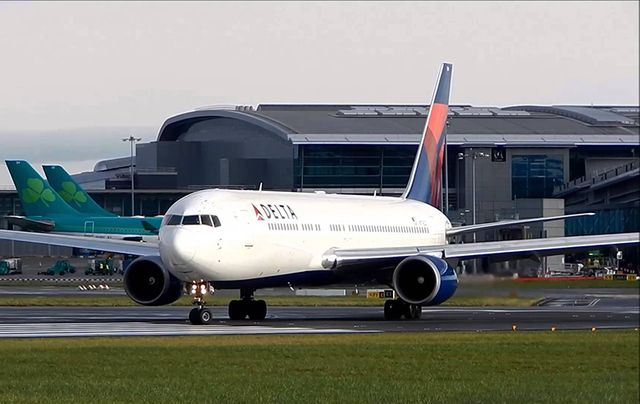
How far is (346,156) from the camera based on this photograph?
123 m

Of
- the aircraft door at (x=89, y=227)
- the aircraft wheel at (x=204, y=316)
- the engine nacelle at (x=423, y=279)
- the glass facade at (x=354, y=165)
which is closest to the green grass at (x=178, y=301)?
the engine nacelle at (x=423, y=279)

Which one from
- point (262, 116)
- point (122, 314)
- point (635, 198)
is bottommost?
point (122, 314)

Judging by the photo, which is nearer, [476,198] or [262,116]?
[476,198]

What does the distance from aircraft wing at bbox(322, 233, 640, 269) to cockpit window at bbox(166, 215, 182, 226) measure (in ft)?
24.6

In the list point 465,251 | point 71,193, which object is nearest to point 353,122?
point 71,193

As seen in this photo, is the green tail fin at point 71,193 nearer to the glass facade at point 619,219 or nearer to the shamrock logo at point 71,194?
the shamrock logo at point 71,194

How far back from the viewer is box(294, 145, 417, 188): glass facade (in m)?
116

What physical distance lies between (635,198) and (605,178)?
0.61 meters

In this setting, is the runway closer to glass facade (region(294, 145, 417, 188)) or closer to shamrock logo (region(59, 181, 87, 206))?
shamrock logo (region(59, 181, 87, 206))

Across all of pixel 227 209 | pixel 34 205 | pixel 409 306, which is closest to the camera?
pixel 227 209

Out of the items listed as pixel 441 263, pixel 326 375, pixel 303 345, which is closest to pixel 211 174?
pixel 441 263

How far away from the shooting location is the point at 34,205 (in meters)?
91.0

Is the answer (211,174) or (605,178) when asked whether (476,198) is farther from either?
(605,178)

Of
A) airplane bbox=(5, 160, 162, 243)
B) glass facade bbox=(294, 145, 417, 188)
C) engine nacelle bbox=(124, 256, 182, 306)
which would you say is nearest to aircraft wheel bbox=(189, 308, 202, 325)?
engine nacelle bbox=(124, 256, 182, 306)
